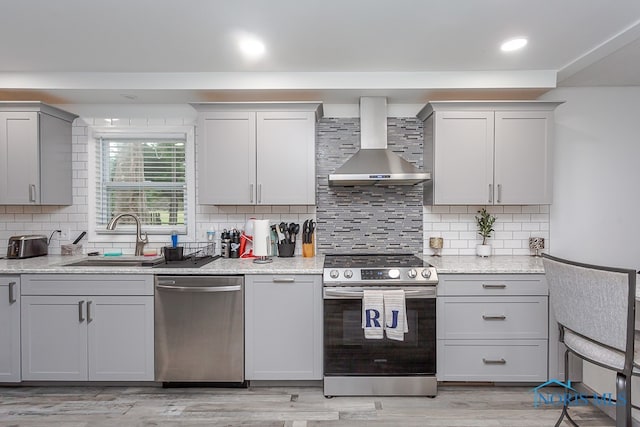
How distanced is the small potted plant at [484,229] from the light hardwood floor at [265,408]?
42.3 inches

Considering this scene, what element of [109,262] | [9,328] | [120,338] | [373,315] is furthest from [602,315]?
[9,328]

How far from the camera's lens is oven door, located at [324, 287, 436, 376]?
2.43 metres

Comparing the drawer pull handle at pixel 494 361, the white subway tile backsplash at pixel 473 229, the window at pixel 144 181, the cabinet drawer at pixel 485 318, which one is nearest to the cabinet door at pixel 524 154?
the white subway tile backsplash at pixel 473 229

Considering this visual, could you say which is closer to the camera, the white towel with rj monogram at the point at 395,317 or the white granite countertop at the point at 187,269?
the white towel with rj monogram at the point at 395,317

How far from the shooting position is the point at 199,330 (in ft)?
8.18

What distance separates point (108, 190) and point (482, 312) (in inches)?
135

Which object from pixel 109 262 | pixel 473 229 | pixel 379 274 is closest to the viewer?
pixel 379 274

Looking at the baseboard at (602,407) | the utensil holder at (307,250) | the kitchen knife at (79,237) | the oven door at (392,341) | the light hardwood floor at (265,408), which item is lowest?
the light hardwood floor at (265,408)

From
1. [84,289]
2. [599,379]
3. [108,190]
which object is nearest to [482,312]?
[599,379]

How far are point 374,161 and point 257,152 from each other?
38.2 inches

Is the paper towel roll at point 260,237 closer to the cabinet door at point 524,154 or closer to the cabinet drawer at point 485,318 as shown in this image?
the cabinet drawer at point 485,318

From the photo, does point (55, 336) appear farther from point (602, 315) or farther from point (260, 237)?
point (602, 315)

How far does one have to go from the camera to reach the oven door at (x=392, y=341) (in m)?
2.43

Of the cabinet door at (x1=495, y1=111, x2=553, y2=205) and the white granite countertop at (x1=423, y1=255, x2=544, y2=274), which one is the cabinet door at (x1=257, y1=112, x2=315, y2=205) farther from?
the cabinet door at (x1=495, y1=111, x2=553, y2=205)
